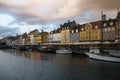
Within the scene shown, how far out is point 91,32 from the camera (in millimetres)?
120938

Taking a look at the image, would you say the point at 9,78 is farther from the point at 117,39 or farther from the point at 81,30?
the point at 81,30

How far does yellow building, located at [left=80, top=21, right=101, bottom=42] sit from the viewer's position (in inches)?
4564

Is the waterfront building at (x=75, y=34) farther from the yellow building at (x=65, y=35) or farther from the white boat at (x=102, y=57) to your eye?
the white boat at (x=102, y=57)

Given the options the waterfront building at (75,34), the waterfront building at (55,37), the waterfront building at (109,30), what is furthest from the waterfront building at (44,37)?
the waterfront building at (109,30)

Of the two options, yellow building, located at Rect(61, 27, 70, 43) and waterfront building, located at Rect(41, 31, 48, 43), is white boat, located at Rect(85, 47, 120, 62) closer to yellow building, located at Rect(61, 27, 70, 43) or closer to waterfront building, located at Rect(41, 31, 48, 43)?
yellow building, located at Rect(61, 27, 70, 43)

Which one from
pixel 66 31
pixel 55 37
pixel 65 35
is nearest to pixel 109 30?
pixel 66 31

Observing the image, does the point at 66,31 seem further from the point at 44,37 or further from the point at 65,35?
the point at 44,37

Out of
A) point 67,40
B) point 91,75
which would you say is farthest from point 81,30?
point 91,75

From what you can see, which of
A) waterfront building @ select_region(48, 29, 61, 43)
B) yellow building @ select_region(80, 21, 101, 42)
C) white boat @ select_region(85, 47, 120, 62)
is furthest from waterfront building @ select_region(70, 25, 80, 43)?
white boat @ select_region(85, 47, 120, 62)

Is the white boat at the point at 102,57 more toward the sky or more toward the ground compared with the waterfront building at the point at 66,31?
more toward the ground

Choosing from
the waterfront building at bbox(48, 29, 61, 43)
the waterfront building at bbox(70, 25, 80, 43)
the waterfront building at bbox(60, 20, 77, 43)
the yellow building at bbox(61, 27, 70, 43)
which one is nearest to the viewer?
the waterfront building at bbox(70, 25, 80, 43)

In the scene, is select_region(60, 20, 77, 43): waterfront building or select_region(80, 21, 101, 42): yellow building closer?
select_region(80, 21, 101, 42): yellow building

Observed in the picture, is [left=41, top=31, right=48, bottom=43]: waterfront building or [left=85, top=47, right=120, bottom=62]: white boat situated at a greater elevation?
[left=41, top=31, right=48, bottom=43]: waterfront building

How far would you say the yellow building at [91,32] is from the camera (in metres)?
116
